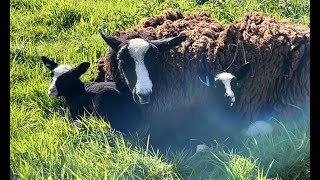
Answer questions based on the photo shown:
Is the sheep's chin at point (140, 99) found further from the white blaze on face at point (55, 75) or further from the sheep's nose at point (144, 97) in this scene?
the white blaze on face at point (55, 75)

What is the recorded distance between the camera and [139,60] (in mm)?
4223

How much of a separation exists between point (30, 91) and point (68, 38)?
0.66 meters

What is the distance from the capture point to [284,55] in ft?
14.6

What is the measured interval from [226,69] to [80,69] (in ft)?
3.34

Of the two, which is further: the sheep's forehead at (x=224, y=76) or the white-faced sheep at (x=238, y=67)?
the white-faced sheep at (x=238, y=67)

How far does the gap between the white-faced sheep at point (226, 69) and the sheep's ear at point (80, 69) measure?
19 cm

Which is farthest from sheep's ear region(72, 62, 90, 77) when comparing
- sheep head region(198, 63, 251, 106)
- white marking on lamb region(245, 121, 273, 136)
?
white marking on lamb region(245, 121, 273, 136)

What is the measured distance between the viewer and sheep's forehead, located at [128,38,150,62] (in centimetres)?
423

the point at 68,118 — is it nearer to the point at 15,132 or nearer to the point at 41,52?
the point at 15,132

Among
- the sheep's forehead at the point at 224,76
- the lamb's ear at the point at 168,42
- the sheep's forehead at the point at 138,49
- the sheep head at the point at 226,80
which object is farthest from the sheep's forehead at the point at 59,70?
the sheep's forehead at the point at 224,76


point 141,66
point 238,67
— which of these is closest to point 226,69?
point 238,67

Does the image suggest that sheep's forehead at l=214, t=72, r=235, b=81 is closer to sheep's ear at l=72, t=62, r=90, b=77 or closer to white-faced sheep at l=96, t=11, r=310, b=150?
white-faced sheep at l=96, t=11, r=310, b=150

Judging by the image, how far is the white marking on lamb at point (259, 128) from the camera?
4.32 m
